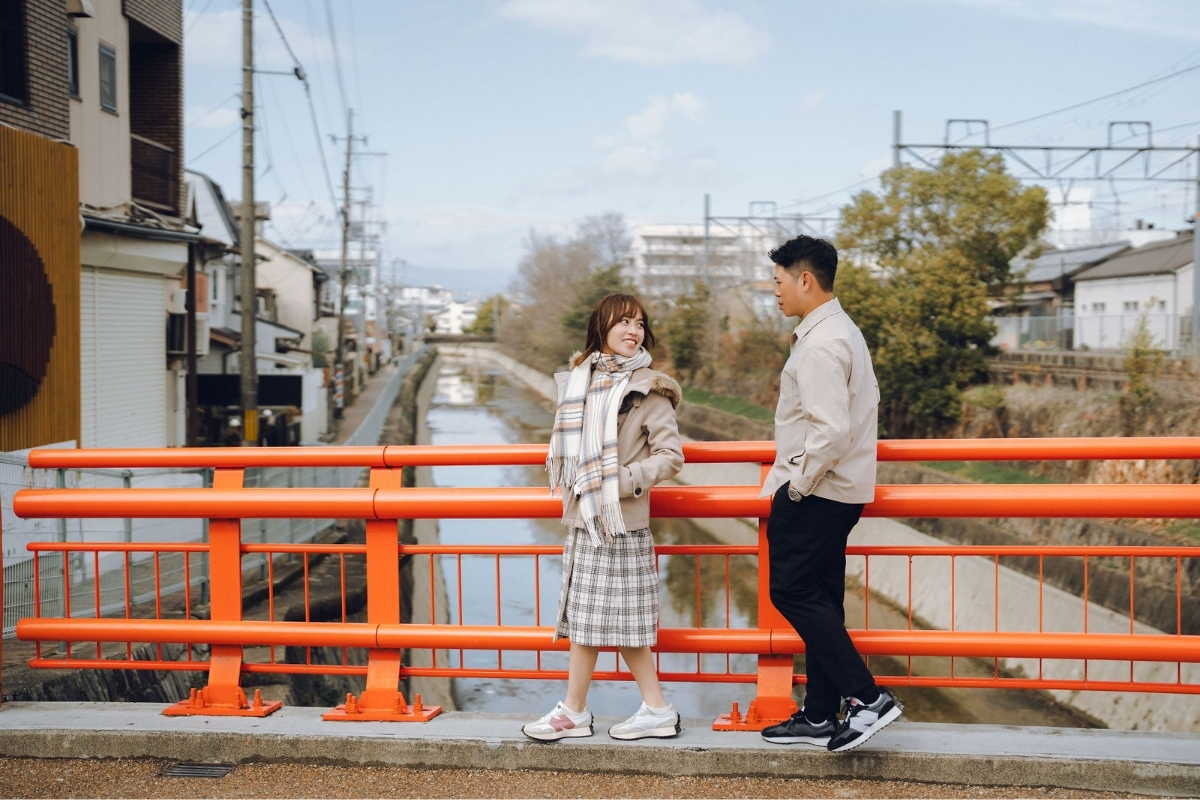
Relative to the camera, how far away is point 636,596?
3748 millimetres

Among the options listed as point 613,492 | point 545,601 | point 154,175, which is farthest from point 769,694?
point 154,175

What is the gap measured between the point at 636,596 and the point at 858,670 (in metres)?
0.79

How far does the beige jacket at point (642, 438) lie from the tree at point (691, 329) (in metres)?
37.7

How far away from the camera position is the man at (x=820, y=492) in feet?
11.3

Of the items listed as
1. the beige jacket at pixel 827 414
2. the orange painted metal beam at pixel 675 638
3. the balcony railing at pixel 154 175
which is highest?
the balcony railing at pixel 154 175

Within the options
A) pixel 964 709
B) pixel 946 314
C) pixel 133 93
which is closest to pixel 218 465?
pixel 964 709

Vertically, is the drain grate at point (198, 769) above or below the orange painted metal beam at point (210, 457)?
below

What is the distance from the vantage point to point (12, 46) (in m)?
11.8

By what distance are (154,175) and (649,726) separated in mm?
15973

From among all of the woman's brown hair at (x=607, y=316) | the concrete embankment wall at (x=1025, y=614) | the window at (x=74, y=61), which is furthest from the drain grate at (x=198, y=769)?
the window at (x=74, y=61)

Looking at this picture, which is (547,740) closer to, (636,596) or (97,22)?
(636,596)

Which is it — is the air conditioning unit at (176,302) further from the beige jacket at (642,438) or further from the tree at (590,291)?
the tree at (590,291)

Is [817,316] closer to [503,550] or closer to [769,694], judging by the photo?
[769,694]

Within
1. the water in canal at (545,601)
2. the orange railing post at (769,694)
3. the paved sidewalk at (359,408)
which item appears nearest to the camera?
the orange railing post at (769,694)
